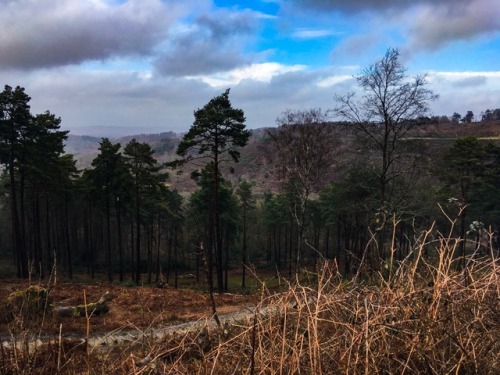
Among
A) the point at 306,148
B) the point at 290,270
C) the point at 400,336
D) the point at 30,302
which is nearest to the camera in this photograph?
the point at 400,336

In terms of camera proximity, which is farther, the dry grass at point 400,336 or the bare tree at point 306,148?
the bare tree at point 306,148

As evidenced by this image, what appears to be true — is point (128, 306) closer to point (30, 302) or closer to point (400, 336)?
point (30, 302)

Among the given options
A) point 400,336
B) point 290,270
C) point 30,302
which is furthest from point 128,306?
point 400,336

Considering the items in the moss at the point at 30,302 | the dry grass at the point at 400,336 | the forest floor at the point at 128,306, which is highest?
the dry grass at the point at 400,336

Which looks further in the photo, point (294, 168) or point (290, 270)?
point (294, 168)

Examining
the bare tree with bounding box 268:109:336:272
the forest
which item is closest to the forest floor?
the forest

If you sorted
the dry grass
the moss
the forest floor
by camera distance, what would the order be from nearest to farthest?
the dry grass < the moss < the forest floor

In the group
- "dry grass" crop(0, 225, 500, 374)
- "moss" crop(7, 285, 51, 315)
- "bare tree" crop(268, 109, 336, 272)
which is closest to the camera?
"dry grass" crop(0, 225, 500, 374)

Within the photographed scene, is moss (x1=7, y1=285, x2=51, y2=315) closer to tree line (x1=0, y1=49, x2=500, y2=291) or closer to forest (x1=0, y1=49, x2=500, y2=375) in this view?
forest (x1=0, y1=49, x2=500, y2=375)

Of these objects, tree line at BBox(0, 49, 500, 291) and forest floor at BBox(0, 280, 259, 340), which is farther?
tree line at BBox(0, 49, 500, 291)

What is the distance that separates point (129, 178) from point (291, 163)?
601 inches

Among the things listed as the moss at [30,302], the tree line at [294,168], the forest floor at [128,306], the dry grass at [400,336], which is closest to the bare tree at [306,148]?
the tree line at [294,168]

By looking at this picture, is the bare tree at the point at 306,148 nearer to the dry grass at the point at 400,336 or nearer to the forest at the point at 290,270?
the forest at the point at 290,270

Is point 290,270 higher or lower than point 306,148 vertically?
lower
